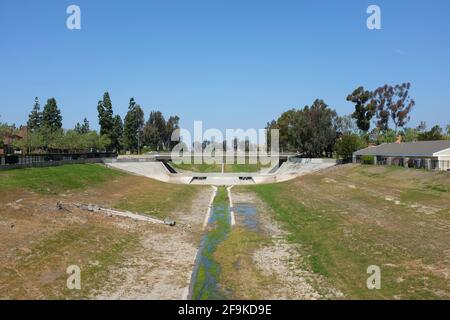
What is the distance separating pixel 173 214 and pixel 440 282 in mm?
29653

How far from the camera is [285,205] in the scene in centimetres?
5212

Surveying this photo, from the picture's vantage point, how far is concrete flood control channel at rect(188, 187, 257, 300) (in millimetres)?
20031

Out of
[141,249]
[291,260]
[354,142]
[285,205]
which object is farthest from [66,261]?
[354,142]

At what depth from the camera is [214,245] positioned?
3080 centimetres

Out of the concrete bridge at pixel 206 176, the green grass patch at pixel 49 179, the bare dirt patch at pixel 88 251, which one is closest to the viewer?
the bare dirt patch at pixel 88 251

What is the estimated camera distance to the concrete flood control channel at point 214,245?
2003 cm

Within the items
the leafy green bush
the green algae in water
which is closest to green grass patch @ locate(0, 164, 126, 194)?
the green algae in water

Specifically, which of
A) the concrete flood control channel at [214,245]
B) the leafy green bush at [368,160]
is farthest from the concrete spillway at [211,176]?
the concrete flood control channel at [214,245]

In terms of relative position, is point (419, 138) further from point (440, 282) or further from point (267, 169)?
point (440, 282)

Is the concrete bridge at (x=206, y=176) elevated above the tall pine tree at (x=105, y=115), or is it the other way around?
the tall pine tree at (x=105, y=115)

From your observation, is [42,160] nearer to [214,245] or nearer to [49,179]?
[49,179]

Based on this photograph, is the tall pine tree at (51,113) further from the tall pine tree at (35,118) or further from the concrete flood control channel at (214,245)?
the concrete flood control channel at (214,245)

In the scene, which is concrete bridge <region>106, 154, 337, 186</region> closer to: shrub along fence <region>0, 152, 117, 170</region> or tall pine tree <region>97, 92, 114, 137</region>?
shrub along fence <region>0, 152, 117, 170</region>

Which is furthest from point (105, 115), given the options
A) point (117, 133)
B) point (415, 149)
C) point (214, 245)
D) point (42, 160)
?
point (214, 245)
